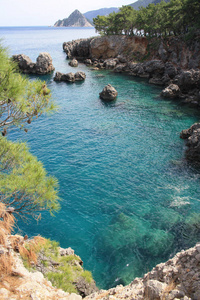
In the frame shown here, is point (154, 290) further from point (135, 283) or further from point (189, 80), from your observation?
point (189, 80)

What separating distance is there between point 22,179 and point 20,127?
9.48 ft

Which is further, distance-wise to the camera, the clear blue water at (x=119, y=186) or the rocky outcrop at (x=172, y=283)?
the clear blue water at (x=119, y=186)

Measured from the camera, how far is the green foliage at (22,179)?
12.9 m

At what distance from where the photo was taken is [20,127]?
12.8 meters

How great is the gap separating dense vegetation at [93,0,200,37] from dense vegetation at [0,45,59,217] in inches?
2956

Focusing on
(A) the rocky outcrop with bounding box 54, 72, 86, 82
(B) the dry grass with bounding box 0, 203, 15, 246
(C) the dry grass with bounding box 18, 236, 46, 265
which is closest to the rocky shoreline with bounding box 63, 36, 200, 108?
(A) the rocky outcrop with bounding box 54, 72, 86, 82

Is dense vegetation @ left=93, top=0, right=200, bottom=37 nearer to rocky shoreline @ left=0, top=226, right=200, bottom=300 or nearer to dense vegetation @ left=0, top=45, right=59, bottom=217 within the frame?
dense vegetation @ left=0, top=45, right=59, bottom=217

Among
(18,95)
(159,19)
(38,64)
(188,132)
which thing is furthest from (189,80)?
(18,95)

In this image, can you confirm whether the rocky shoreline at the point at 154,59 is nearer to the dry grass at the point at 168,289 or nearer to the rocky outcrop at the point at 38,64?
the rocky outcrop at the point at 38,64

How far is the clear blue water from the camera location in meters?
21.6

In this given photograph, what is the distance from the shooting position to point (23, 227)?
2391cm

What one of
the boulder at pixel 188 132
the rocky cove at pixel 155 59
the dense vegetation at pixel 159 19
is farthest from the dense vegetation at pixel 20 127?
the dense vegetation at pixel 159 19

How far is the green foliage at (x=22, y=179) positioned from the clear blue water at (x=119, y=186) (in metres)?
4.11

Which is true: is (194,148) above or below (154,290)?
below
